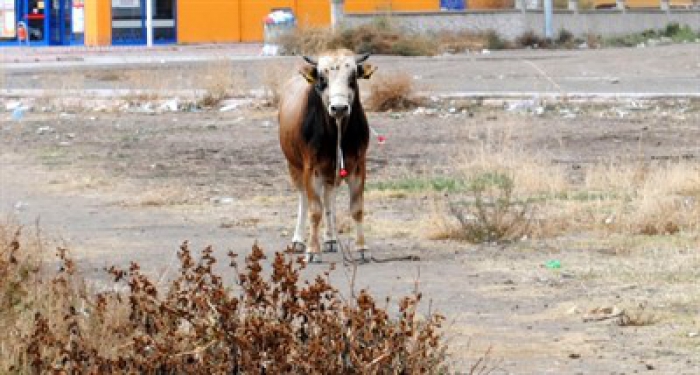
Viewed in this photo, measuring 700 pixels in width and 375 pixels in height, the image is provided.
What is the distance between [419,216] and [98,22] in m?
44.8

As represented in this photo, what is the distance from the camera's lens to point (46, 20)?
199 ft

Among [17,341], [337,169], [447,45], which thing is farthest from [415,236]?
[447,45]

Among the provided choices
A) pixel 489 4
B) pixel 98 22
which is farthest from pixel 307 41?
pixel 489 4

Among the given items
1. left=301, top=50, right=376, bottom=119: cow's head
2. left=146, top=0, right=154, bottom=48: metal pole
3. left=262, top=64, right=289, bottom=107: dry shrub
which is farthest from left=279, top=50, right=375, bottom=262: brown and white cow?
left=146, top=0, right=154, bottom=48: metal pole

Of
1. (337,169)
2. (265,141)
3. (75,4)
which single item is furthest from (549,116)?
(75,4)

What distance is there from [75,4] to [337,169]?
1922 inches

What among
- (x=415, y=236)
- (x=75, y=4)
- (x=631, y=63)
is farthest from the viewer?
(x=75, y=4)

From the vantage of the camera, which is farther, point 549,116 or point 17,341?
point 549,116

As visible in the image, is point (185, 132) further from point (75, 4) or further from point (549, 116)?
point (75, 4)

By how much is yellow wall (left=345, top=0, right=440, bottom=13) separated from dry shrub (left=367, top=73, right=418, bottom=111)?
33.5m

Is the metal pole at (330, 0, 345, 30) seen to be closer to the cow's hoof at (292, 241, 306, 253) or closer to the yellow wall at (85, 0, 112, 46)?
the yellow wall at (85, 0, 112, 46)

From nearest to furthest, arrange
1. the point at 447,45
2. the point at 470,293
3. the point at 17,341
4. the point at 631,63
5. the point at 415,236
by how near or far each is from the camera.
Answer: the point at 17,341
the point at 470,293
the point at 415,236
the point at 631,63
the point at 447,45

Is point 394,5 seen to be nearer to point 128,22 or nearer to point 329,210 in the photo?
point 128,22

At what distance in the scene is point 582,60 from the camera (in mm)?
44062
